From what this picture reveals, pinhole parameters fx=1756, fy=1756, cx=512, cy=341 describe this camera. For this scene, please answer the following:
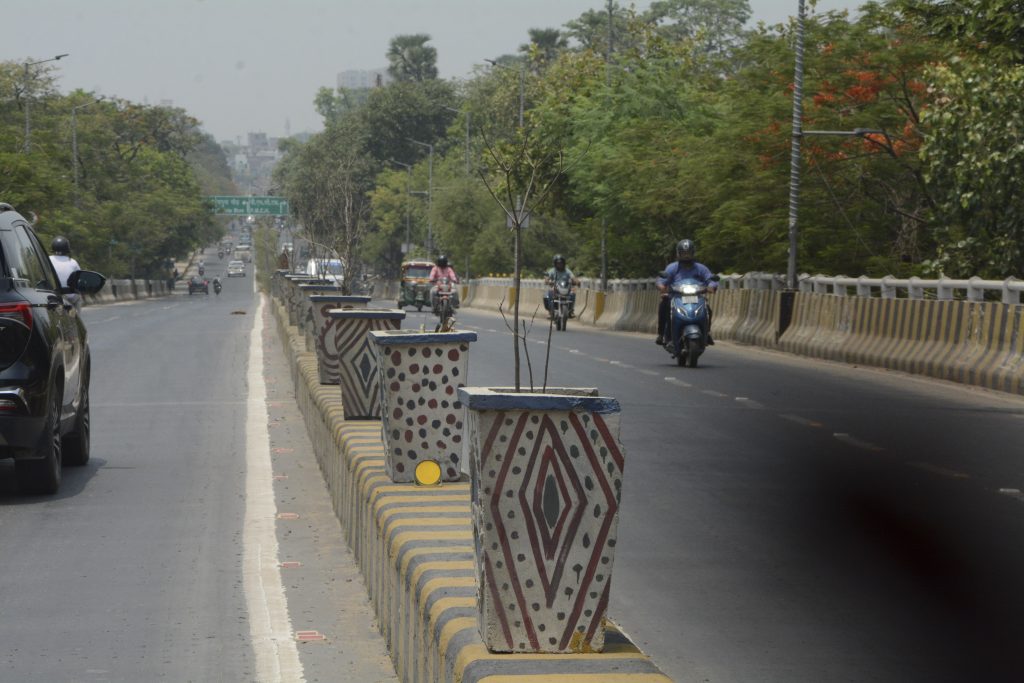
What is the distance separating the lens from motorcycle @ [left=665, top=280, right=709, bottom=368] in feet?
79.3

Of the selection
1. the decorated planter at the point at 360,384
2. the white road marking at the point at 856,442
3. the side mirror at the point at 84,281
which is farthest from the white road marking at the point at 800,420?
the side mirror at the point at 84,281

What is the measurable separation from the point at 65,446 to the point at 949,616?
760 cm

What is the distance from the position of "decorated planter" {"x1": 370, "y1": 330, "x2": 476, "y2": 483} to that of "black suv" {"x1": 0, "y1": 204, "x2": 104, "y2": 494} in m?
2.78

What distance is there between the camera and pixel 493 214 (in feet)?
326

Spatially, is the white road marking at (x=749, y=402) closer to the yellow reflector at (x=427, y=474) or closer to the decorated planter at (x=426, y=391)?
the decorated planter at (x=426, y=391)

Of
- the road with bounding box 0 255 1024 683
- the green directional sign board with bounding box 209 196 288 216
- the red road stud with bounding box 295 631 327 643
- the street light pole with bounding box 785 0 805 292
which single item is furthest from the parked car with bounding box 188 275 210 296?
the red road stud with bounding box 295 631 327 643

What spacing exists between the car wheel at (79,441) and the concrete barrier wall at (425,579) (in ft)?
9.03

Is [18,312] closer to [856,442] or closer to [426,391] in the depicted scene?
[426,391]

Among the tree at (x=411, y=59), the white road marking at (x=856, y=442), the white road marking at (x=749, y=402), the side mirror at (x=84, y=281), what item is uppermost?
the tree at (x=411, y=59)

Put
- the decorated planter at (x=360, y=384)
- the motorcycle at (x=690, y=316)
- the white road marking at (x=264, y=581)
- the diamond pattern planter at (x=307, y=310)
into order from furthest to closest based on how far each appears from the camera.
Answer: the motorcycle at (x=690, y=316)
the diamond pattern planter at (x=307, y=310)
the decorated planter at (x=360, y=384)
the white road marking at (x=264, y=581)

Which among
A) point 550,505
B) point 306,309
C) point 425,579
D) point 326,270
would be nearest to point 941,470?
point 425,579

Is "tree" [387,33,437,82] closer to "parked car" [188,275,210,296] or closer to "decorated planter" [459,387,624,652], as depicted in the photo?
"parked car" [188,275,210,296]

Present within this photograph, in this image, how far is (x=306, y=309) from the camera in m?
22.9

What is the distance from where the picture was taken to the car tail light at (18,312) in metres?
10.8
